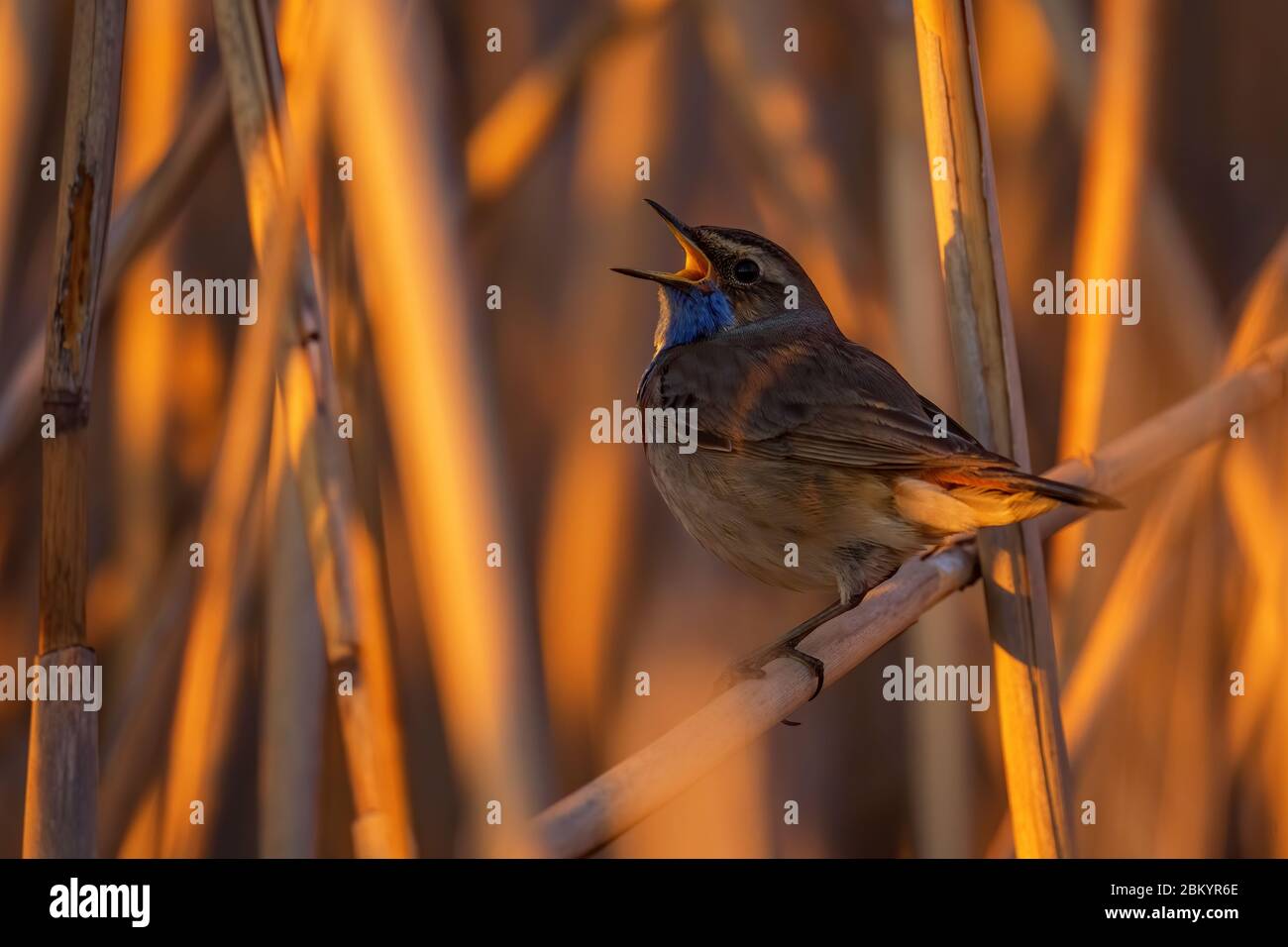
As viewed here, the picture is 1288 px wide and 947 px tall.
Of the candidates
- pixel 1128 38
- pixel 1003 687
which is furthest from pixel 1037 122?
pixel 1003 687

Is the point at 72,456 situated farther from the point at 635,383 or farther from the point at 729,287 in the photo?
the point at 635,383

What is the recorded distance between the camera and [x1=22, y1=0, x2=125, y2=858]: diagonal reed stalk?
1.58m

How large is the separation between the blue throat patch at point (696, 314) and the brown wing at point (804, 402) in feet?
0.20

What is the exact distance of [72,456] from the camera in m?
1.62

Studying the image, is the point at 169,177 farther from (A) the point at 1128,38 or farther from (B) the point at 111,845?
(A) the point at 1128,38

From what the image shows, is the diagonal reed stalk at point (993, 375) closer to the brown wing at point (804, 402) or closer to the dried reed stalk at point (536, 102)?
the brown wing at point (804, 402)

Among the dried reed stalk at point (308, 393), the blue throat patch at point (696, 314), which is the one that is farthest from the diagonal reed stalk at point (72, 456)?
the blue throat patch at point (696, 314)

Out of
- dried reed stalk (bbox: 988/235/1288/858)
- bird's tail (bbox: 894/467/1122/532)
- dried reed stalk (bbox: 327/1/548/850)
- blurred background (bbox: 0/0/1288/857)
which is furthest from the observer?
dried reed stalk (bbox: 988/235/1288/858)

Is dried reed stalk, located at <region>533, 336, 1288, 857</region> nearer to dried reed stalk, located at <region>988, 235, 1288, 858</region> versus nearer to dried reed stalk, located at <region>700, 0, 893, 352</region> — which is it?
dried reed stalk, located at <region>988, 235, 1288, 858</region>

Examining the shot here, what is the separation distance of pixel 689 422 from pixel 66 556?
4.70 feet

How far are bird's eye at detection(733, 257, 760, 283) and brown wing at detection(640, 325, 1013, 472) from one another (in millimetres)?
130

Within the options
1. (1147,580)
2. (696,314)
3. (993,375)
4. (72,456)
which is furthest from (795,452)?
(72,456)

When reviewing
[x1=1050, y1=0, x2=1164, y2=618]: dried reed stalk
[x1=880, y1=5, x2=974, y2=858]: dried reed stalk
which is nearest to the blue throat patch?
[x1=880, y1=5, x2=974, y2=858]: dried reed stalk

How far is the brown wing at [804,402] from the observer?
2.39m
